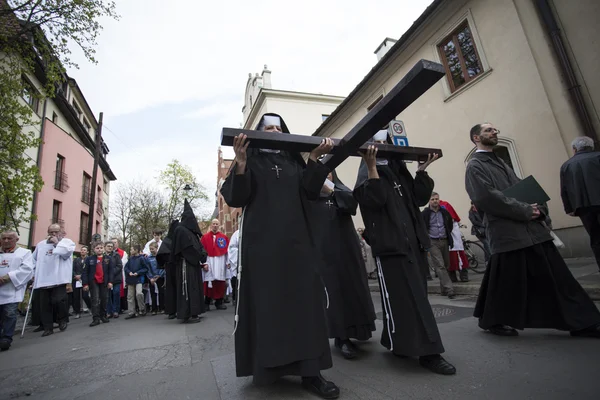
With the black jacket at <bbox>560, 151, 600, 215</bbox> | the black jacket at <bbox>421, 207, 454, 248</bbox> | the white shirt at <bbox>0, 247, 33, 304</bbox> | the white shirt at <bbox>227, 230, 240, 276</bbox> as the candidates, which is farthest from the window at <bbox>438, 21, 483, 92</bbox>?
the white shirt at <bbox>0, 247, 33, 304</bbox>

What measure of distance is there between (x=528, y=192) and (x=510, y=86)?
7.21 m

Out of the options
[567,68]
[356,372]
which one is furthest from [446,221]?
[567,68]

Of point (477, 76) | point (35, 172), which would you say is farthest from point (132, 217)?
point (477, 76)

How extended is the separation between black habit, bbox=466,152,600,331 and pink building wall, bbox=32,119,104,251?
19.5 metres

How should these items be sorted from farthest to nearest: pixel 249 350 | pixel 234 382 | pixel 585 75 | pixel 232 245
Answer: pixel 232 245 < pixel 585 75 < pixel 234 382 < pixel 249 350

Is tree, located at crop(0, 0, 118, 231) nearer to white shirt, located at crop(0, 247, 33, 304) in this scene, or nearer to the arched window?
white shirt, located at crop(0, 247, 33, 304)

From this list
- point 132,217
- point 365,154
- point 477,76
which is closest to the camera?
point 365,154

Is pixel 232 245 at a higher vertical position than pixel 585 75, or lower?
lower

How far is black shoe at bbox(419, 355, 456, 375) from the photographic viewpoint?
229 cm

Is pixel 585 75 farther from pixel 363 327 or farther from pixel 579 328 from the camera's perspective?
pixel 363 327

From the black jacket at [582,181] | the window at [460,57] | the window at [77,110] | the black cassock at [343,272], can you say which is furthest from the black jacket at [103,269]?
the window at [77,110]

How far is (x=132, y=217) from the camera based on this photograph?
2911cm

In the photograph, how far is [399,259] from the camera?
8.89 ft

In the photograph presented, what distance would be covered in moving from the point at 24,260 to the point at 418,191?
21.9ft
